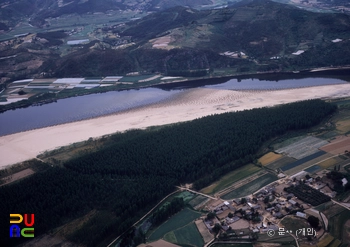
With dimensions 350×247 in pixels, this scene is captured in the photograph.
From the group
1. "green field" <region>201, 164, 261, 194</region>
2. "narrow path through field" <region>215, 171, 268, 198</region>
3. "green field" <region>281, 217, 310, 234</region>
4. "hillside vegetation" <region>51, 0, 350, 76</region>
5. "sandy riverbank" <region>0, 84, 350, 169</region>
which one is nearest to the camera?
"green field" <region>281, 217, 310, 234</region>

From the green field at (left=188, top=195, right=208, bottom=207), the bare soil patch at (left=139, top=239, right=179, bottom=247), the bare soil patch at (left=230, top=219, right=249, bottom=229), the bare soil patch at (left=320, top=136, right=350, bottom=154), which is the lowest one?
the bare soil patch at (left=139, top=239, right=179, bottom=247)

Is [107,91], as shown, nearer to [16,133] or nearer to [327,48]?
[16,133]

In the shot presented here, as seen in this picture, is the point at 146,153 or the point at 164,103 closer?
the point at 146,153

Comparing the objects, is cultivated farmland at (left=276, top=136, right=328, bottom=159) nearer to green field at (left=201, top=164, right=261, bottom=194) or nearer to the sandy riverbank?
green field at (left=201, top=164, right=261, bottom=194)

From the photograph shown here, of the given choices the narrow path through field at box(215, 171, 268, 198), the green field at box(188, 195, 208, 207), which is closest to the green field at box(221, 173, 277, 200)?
the narrow path through field at box(215, 171, 268, 198)

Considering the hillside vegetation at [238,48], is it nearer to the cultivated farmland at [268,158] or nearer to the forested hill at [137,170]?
the forested hill at [137,170]

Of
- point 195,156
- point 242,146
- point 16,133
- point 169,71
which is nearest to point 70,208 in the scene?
point 195,156

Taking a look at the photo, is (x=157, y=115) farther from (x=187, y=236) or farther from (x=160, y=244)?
(x=160, y=244)
